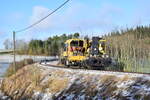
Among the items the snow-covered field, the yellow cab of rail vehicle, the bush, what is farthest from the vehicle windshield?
the bush

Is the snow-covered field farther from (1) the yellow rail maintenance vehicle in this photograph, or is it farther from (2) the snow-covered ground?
(1) the yellow rail maintenance vehicle

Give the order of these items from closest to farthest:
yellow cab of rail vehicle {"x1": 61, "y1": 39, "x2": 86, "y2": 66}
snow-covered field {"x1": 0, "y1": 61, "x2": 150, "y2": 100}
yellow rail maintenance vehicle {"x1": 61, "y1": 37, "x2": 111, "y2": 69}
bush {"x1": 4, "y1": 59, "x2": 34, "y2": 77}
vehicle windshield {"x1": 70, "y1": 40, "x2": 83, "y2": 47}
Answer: snow-covered field {"x1": 0, "y1": 61, "x2": 150, "y2": 100} → yellow rail maintenance vehicle {"x1": 61, "y1": 37, "x2": 111, "y2": 69} → yellow cab of rail vehicle {"x1": 61, "y1": 39, "x2": 86, "y2": 66} → vehicle windshield {"x1": 70, "y1": 40, "x2": 83, "y2": 47} → bush {"x1": 4, "y1": 59, "x2": 34, "y2": 77}

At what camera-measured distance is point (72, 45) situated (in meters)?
29.9

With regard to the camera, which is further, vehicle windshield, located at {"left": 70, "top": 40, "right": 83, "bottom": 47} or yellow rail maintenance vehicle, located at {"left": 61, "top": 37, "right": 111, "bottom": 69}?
vehicle windshield, located at {"left": 70, "top": 40, "right": 83, "bottom": 47}

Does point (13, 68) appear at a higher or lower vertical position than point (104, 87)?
lower

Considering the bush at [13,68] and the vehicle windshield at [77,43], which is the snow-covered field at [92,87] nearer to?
the vehicle windshield at [77,43]

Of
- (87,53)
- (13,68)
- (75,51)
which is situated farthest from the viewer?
(13,68)

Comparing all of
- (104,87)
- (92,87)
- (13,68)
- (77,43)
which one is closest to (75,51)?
(77,43)

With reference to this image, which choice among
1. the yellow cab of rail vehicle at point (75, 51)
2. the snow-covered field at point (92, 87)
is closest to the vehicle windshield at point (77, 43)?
the yellow cab of rail vehicle at point (75, 51)

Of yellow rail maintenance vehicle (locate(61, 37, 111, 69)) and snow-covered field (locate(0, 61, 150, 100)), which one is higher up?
yellow rail maintenance vehicle (locate(61, 37, 111, 69))

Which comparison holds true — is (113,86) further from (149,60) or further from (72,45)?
(72,45)

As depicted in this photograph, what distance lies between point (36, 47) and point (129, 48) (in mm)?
77279

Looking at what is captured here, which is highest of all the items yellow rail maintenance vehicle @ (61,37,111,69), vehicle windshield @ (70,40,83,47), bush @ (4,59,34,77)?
vehicle windshield @ (70,40,83,47)

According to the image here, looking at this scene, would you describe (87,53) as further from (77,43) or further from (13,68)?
(13,68)
